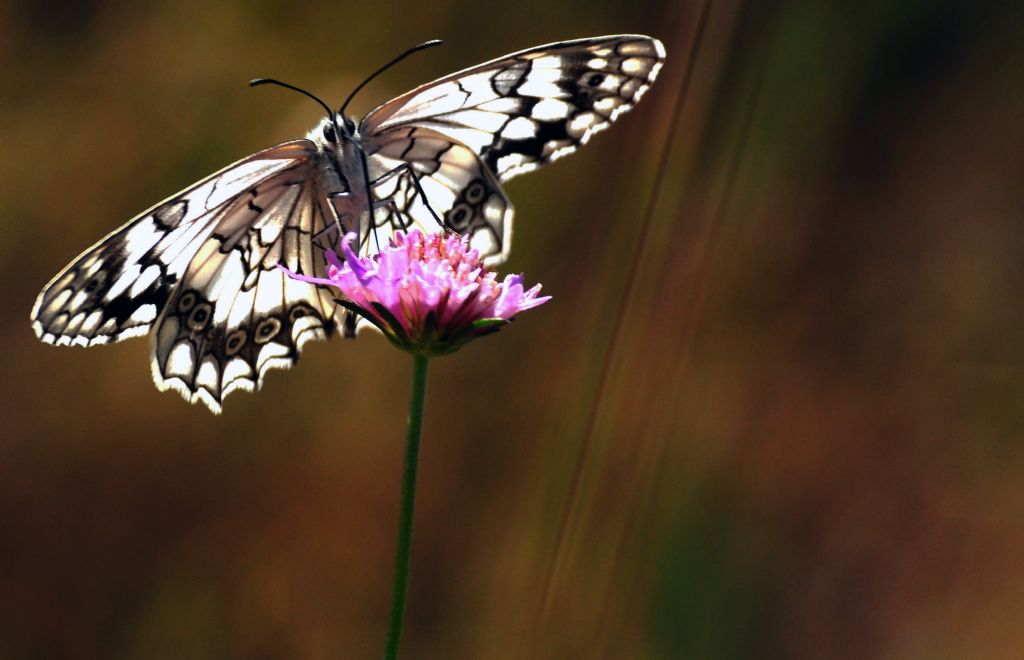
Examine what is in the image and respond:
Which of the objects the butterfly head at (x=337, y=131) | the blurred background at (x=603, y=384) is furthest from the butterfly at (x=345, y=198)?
the blurred background at (x=603, y=384)

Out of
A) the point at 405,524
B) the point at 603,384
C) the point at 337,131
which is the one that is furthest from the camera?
the point at 603,384

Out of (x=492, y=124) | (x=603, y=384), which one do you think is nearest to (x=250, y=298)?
(x=492, y=124)

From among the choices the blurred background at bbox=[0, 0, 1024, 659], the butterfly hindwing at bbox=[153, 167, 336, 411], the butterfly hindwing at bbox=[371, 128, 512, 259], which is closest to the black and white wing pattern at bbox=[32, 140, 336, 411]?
the butterfly hindwing at bbox=[153, 167, 336, 411]

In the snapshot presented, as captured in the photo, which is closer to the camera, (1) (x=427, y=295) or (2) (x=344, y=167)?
(1) (x=427, y=295)

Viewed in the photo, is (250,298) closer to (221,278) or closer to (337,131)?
(221,278)

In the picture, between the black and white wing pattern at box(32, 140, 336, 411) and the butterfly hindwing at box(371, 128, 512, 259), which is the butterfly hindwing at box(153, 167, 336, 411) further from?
the butterfly hindwing at box(371, 128, 512, 259)

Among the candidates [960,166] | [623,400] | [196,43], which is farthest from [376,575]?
[960,166]

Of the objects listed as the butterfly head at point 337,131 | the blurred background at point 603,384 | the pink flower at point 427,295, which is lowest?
the blurred background at point 603,384

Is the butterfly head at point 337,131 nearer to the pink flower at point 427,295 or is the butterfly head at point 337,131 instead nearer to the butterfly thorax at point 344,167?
the butterfly thorax at point 344,167
